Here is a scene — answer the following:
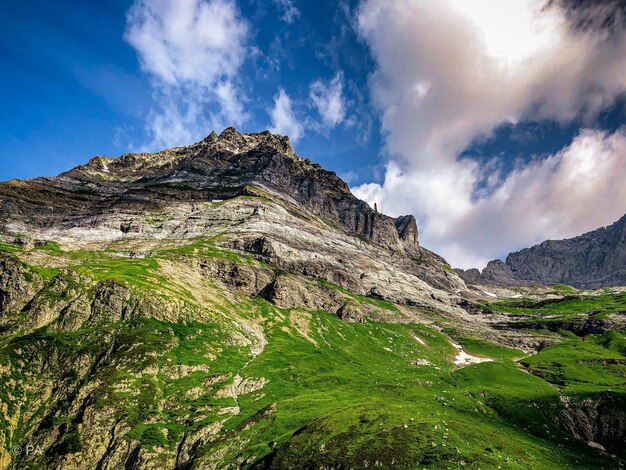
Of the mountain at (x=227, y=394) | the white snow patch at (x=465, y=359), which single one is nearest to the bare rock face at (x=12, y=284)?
the mountain at (x=227, y=394)

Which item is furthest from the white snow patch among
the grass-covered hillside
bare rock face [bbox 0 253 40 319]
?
bare rock face [bbox 0 253 40 319]

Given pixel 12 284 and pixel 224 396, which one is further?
pixel 12 284

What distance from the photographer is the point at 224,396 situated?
7419cm

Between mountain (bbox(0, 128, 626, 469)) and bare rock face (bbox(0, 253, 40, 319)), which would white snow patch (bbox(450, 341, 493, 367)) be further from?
bare rock face (bbox(0, 253, 40, 319))

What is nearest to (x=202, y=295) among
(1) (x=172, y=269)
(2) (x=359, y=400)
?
(1) (x=172, y=269)

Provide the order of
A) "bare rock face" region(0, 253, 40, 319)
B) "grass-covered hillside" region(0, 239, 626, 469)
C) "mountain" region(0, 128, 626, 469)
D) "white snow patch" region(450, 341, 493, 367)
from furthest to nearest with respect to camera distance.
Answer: "white snow patch" region(450, 341, 493, 367) → "bare rock face" region(0, 253, 40, 319) → "mountain" region(0, 128, 626, 469) → "grass-covered hillside" region(0, 239, 626, 469)

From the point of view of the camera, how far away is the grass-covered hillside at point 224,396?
4691cm

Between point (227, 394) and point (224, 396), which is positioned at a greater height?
point (227, 394)

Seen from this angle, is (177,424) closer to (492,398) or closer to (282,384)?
(282,384)

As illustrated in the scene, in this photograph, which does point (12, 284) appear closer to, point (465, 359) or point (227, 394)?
point (227, 394)

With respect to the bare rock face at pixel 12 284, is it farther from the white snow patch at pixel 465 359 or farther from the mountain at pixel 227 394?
the white snow patch at pixel 465 359

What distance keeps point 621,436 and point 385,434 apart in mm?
54403

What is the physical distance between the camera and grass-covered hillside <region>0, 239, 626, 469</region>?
46906mm

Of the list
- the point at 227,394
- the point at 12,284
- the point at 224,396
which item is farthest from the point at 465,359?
the point at 12,284
